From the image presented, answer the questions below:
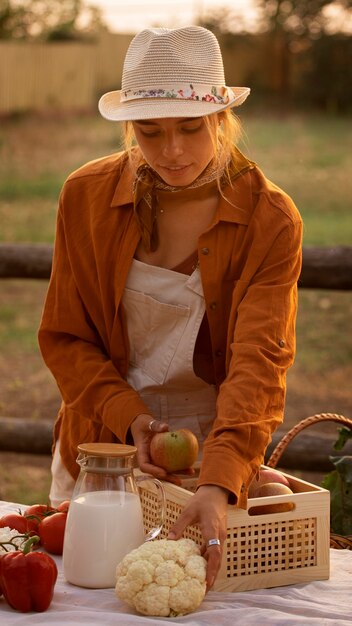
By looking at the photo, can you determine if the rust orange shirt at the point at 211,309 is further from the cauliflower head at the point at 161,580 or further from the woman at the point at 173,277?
the cauliflower head at the point at 161,580

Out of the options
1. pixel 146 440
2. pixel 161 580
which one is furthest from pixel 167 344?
pixel 161 580

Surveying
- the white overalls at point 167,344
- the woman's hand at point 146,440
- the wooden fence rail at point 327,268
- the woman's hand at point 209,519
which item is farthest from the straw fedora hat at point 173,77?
the wooden fence rail at point 327,268

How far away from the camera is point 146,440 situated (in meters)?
2.69

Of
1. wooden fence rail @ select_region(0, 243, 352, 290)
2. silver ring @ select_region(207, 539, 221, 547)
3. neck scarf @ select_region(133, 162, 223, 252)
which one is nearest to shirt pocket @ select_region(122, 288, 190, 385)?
neck scarf @ select_region(133, 162, 223, 252)

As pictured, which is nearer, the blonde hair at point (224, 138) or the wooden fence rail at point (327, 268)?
the blonde hair at point (224, 138)

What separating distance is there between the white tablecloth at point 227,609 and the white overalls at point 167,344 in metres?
0.64

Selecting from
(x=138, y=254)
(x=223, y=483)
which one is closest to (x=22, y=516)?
(x=223, y=483)

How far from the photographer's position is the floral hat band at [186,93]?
259 centimetres

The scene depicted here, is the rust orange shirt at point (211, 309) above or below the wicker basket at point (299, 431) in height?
above

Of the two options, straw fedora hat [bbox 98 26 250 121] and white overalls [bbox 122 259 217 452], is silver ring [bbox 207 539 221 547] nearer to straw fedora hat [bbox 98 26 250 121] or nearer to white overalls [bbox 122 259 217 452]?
white overalls [bbox 122 259 217 452]

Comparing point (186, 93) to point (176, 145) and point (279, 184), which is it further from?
point (279, 184)

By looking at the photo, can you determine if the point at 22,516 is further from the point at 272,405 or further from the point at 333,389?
the point at 333,389

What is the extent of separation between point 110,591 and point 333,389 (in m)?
6.08

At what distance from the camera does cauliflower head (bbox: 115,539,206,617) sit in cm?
217
